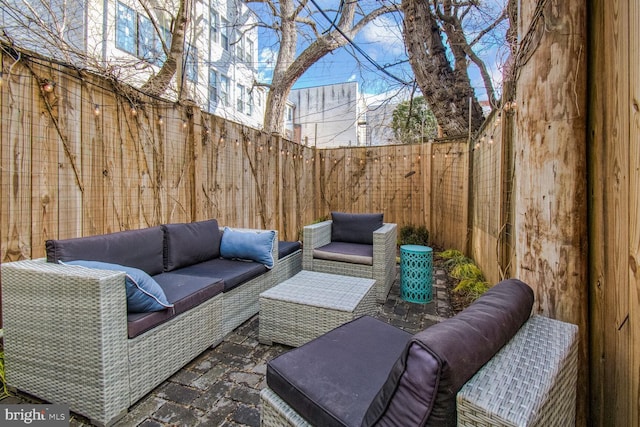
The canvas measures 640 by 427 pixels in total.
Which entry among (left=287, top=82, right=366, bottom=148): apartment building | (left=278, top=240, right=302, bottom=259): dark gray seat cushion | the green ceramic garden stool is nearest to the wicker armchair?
(left=278, top=240, right=302, bottom=259): dark gray seat cushion

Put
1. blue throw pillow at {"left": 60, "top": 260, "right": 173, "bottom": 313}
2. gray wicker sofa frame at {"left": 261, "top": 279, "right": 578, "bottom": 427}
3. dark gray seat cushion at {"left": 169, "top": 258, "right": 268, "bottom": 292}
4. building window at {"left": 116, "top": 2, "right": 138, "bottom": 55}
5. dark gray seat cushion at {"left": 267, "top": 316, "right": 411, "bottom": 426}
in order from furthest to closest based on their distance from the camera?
building window at {"left": 116, "top": 2, "right": 138, "bottom": 55} < dark gray seat cushion at {"left": 169, "top": 258, "right": 268, "bottom": 292} < blue throw pillow at {"left": 60, "top": 260, "right": 173, "bottom": 313} < dark gray seat cushion at {"left": 267, "top": 316, "right": 411, "bottom": 426} < gray wicker sofa frame at {"left": 261, "top": 279, "right": 578, "bottom": 427}

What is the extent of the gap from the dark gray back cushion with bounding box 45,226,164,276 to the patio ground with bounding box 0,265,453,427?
31.5 inches

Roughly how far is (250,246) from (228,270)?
1.24 feet

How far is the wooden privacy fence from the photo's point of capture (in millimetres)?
2014

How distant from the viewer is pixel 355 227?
12.9 ft

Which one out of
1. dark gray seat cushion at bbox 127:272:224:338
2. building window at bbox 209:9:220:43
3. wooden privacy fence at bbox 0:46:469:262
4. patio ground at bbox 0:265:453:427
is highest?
building window at bbox 209:9:220:43

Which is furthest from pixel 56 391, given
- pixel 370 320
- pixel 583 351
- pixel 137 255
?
pixel 583 351

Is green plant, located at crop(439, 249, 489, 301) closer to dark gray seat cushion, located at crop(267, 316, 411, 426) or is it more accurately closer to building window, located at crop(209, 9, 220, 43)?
dark gray seat cushion, located at crop(267, 316, 411, 426)

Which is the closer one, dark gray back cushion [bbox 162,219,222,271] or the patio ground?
the patio ground

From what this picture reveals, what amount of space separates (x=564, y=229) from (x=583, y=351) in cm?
53

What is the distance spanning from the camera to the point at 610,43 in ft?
3.71

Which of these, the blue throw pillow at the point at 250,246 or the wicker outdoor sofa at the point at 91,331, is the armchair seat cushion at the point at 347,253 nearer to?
the blue throw pillow at the point at 250,246

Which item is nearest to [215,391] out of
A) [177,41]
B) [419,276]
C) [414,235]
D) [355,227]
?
[419,276]

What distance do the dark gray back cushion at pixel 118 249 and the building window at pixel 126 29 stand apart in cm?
614
